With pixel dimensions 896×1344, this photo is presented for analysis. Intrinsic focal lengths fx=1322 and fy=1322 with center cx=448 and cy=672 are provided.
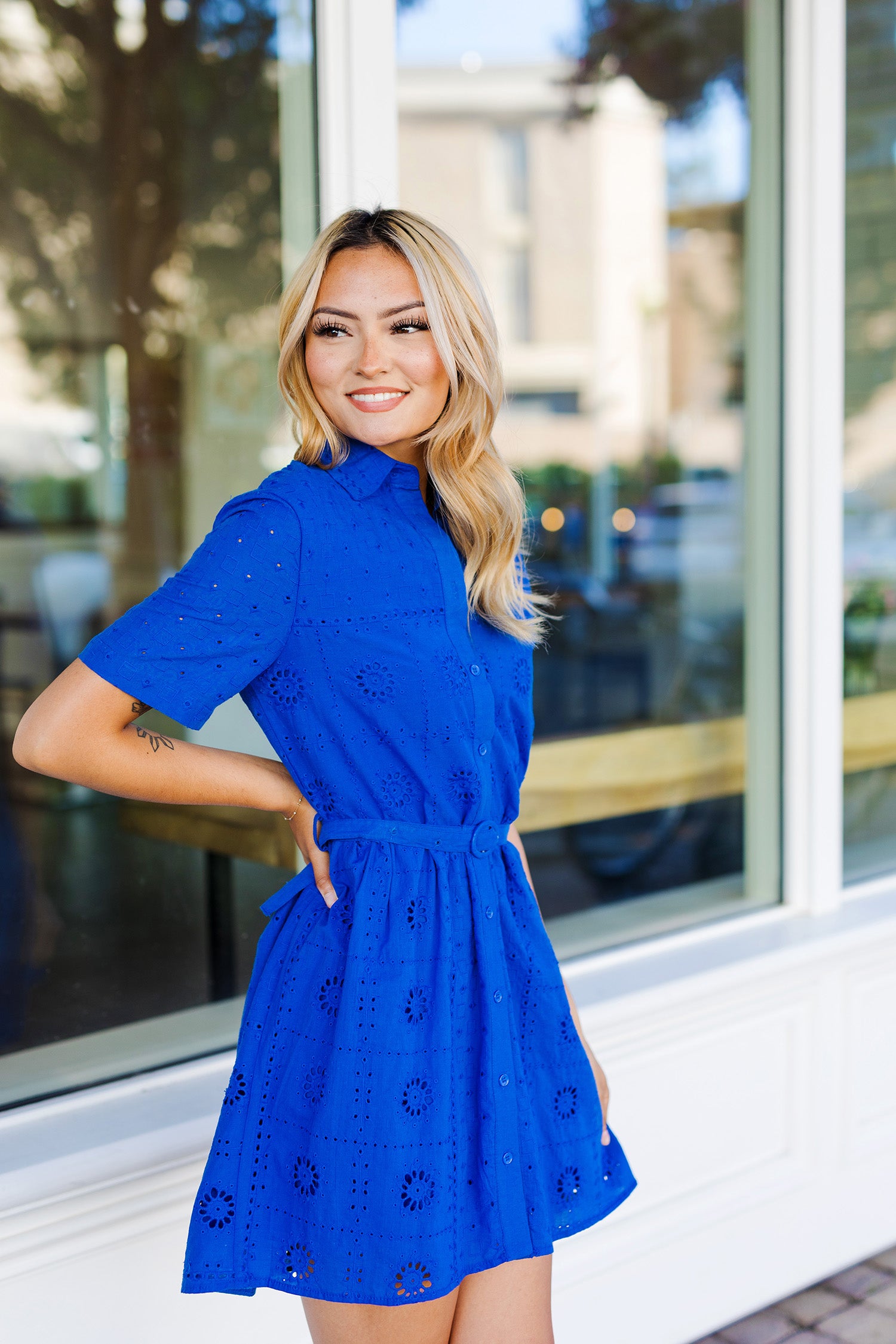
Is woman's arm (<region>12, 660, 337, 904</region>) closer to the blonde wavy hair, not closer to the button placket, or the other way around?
the button placket

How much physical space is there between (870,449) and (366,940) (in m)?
2.14

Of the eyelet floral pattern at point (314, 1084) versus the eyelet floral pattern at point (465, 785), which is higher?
the eyelet floral pattern at point (465, 785)

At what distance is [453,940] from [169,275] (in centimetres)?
672

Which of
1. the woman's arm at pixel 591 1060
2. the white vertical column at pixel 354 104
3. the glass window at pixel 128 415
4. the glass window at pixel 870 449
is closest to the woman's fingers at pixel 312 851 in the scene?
the woman's arm at pixel 591 1060

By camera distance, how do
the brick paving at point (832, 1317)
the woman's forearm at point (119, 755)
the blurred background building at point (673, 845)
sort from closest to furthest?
the woman's forearm at point (119, 755) → the blurred background building at point (673, 845) → the brick paving at point (832, 1317)

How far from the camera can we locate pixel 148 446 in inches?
284

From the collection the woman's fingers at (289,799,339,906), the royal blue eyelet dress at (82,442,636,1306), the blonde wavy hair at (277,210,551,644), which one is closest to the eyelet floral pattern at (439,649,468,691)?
the royal blue eyelet dress at (82,442,636,1306)

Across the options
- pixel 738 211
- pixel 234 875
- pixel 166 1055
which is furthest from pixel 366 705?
pixel 738 211

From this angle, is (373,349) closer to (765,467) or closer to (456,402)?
(456,402)

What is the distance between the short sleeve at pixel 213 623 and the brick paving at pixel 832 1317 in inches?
71.4

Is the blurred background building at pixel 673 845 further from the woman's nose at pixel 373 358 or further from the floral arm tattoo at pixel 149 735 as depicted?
the floral arm tattoo at pixel 149 735

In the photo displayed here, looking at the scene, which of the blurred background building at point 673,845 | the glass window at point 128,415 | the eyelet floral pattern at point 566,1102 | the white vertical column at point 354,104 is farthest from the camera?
the glass window at point 128,415

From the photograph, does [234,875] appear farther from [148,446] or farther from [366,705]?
[148,446]

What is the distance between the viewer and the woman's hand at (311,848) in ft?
4.39
